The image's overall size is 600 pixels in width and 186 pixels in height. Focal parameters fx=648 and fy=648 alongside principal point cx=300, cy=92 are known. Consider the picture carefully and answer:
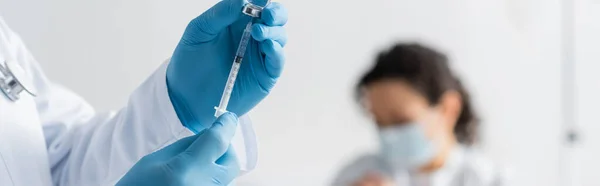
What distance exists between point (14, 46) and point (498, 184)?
1.42m

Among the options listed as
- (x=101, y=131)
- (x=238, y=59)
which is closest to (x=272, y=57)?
(x=238, y=59)

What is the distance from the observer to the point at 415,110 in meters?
1.79

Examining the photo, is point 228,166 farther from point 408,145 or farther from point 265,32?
point 408,145

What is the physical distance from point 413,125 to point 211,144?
1200mm

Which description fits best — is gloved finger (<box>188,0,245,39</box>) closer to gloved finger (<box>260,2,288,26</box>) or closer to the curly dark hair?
gloved finger (<box>260,2,288,26</box>)

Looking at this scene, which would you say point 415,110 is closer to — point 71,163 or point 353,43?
point 353,43

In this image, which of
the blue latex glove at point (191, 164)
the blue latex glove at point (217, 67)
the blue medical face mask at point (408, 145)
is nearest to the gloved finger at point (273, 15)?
the blue latex glove at point (217, 67)

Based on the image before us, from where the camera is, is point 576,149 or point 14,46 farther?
point 576,149

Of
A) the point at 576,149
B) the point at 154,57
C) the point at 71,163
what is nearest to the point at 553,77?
the point at 576,149

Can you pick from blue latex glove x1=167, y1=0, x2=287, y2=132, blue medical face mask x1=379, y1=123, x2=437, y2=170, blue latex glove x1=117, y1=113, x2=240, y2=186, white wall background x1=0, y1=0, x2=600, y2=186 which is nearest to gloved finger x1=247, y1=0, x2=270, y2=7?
blue latex glove x1=167, y1=0, x2=287, y2=132

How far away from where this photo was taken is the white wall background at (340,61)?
142 cm

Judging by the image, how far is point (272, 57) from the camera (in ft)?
2.44

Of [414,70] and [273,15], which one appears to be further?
[414,70]

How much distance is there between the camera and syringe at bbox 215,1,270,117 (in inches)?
28.2
